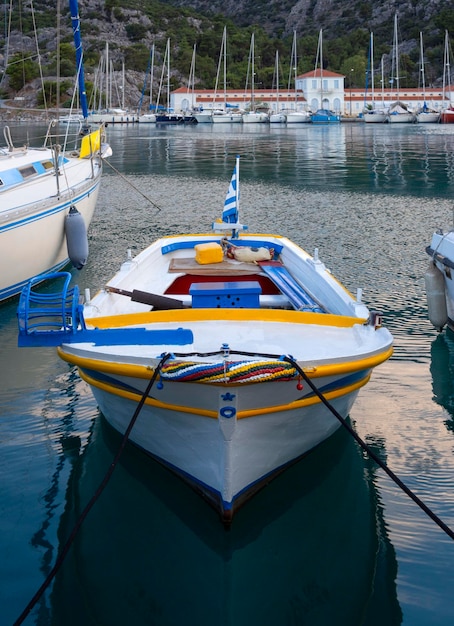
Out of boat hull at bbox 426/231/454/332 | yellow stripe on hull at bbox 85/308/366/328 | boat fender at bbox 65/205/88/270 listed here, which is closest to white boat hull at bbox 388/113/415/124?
boat fender at bbox 65/205/88/270

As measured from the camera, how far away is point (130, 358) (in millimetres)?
5887

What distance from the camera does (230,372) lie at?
5.27m

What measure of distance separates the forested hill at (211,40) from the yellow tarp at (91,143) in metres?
90.8

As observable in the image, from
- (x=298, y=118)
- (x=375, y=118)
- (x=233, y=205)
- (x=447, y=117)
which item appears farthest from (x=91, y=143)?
(x=298, y=118)

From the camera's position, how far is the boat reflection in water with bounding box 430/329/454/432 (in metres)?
8.69

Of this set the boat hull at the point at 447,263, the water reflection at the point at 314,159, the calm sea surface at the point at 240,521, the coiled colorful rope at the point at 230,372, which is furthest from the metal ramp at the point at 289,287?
the water reflection at the point at 314,159

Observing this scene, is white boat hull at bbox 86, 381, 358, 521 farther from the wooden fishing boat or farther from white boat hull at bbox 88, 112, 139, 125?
white boat hull at bbox 88, 112, 139, 125

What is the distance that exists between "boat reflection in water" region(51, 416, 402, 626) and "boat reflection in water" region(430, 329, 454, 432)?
1.90 m

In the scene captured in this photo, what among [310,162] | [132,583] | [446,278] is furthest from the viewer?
[310,162]

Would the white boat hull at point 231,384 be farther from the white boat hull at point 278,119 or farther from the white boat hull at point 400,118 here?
the white boat hull at point 278,119

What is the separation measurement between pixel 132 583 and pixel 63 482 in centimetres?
166

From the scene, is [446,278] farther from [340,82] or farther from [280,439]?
[340,82]

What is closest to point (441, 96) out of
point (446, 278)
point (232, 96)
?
point (232, 96)

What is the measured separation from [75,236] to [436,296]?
696 centimetres
